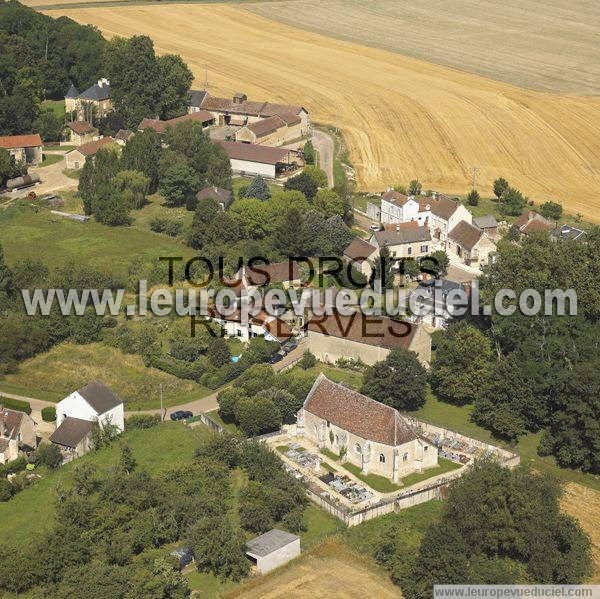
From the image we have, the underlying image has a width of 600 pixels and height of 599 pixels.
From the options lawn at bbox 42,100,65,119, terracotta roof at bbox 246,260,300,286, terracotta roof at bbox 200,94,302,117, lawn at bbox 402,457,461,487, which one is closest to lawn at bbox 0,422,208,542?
lawn at bbox 402,457,461,487

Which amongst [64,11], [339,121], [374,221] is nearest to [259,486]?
[374,221]

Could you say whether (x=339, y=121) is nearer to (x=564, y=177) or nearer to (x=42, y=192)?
(x=564, y=177)

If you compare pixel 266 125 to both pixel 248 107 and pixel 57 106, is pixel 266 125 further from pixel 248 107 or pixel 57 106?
pixel 57 106

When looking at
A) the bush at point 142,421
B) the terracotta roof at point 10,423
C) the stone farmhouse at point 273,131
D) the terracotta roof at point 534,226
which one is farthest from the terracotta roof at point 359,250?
the terracotta roof at point 10,423

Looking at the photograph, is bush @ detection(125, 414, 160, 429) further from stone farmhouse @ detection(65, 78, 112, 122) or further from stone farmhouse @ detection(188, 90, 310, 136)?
stone farmhouse @ detection(65, 78, 112, 122)

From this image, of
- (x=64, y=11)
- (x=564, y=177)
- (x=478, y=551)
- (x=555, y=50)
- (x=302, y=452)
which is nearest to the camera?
(x=478, y=551)

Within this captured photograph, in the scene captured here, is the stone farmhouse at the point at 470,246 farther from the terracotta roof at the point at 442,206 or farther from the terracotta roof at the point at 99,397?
the terracotta roof at the point at 99,397

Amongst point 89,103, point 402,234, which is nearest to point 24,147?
point 89,103
